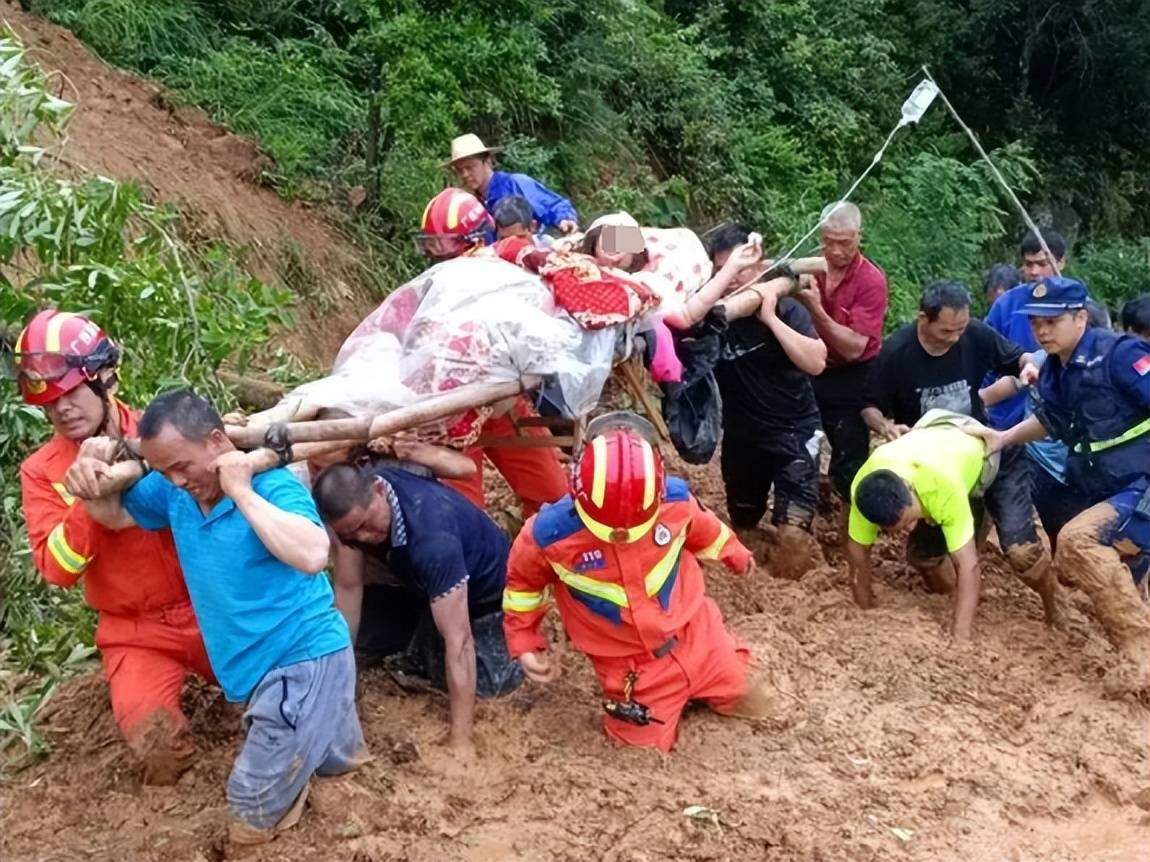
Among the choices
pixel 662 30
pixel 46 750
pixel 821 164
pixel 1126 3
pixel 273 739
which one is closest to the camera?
pixel 273 739

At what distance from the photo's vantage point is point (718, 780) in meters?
4.23

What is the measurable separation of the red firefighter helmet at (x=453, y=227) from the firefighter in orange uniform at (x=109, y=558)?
1.85m

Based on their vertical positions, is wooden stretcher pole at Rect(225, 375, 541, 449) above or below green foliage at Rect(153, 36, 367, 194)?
above

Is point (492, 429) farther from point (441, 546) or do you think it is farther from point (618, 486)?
point (618, 486)

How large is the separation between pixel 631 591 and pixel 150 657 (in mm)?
1553

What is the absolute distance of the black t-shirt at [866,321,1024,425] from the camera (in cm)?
Answer: 591

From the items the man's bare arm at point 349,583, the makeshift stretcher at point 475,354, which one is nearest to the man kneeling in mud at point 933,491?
the makeshift stretcher at point 475,354

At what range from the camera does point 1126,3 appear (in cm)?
1592

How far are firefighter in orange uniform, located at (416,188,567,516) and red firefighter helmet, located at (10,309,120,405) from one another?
137cm

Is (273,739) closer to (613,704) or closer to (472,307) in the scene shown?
(613,704)

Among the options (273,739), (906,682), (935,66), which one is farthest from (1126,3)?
(273,739)

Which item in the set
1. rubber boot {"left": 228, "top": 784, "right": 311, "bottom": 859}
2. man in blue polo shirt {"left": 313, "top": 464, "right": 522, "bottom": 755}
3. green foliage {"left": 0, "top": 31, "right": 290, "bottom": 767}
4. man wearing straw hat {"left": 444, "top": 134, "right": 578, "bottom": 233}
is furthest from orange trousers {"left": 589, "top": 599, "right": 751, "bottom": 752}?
man wearing straw hat {"left": 444, "top": 134, "right": 578, "bottom": 233}

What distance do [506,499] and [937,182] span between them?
8.65 meters

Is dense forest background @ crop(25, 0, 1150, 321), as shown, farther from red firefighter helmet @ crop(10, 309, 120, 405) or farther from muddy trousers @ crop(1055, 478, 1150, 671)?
muddy trousers @ crop(1055, 478, 1150, 671)
